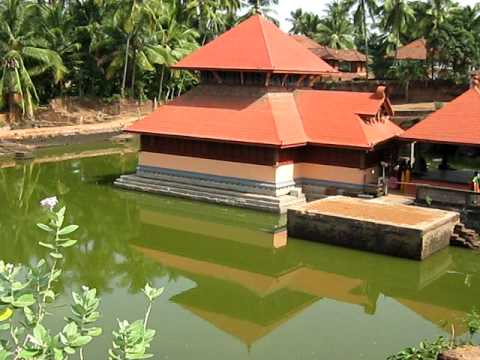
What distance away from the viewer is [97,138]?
32.9 metres

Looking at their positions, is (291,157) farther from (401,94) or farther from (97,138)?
(401,94)

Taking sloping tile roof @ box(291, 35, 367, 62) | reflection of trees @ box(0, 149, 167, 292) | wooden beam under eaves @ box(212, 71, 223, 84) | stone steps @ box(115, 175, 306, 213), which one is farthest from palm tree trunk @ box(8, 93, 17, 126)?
sloping tile roof @ box(291, 35, 367, 62)

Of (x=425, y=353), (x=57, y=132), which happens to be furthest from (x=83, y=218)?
(x=57, y=132)

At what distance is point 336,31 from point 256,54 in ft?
147

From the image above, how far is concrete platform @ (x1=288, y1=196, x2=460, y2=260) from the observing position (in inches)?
559

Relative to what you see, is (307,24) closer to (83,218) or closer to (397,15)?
(397,15)

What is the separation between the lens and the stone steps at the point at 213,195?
18.3 m

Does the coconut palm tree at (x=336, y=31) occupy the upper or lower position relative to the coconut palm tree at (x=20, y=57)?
upper

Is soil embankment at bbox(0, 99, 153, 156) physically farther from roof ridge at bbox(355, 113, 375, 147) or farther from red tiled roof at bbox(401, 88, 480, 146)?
red tiled roof at bbox(401, 88, 480, 146)

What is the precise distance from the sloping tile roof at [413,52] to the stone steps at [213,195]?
31.5m

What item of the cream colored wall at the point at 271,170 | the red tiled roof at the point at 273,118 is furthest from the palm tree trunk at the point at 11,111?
the cream colored wall at the point at 271,170

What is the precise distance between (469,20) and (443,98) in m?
5.37

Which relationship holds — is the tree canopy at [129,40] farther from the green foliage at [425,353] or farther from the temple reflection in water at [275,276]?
the green foliage at [425,353]

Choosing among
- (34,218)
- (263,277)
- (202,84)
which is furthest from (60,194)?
(263,277)
